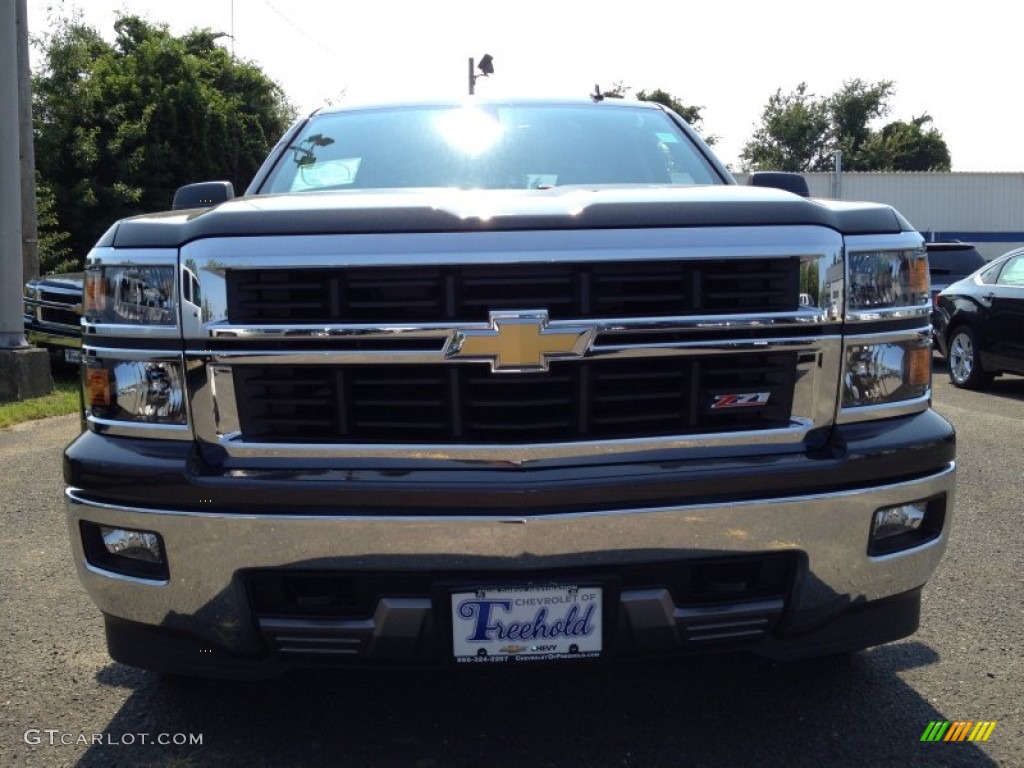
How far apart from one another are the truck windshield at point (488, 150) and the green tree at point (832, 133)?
6558cm

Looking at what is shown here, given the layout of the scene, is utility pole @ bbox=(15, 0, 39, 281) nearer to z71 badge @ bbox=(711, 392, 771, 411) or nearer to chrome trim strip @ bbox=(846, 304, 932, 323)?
z71 badge @ bbox=(711, 392, 771, 411)

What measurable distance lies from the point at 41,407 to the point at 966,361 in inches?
351

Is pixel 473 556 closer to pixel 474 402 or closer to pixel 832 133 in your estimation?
pixel 474 402

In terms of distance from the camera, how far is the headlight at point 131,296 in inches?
97.7

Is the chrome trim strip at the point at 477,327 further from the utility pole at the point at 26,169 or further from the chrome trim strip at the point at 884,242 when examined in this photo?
the utility pole at the point at 26,169

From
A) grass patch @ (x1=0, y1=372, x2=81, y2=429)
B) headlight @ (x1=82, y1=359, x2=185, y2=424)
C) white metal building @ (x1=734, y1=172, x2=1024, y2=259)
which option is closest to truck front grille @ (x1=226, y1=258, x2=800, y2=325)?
headlight @ (x1=82, y1=359, x2=185, y2=424)

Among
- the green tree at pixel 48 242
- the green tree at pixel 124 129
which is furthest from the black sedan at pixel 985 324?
the green tree at pixel 124 129

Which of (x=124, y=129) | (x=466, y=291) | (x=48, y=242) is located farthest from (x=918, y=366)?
(x=124, y=129)

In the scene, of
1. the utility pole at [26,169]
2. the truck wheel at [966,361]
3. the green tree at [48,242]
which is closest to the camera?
the truck wheel at [966,361]

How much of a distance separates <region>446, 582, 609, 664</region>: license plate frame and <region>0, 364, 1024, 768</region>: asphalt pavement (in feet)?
0.53

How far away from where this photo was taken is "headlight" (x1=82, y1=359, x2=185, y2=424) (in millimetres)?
2475

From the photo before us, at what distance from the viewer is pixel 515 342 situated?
2.37m

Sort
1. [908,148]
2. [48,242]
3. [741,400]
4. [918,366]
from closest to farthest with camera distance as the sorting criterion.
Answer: [741,400] < [918,366] < [48,242] < [908,148]

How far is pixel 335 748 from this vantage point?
2.71m
